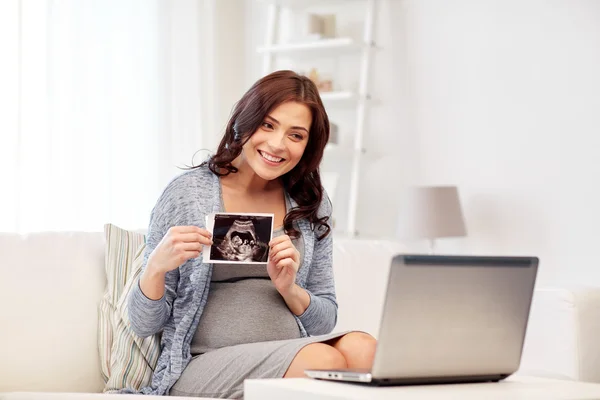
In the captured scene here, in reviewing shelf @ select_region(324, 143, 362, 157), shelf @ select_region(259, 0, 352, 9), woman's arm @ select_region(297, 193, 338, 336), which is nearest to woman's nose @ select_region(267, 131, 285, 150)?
woman's arm @ select_region(297, 193, 338, 336)

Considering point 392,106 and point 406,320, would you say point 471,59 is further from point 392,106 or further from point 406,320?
point 406,320

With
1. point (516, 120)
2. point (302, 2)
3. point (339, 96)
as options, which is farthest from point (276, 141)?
point (302, 2)

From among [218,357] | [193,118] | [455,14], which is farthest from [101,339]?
[455,14]

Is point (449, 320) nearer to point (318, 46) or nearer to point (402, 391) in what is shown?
point (402, 391)

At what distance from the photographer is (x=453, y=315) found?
1.30 metres

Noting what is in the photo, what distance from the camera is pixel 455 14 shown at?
439 cm

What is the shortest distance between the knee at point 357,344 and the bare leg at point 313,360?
0.06 meters

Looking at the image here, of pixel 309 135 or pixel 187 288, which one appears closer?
pixel 187 288

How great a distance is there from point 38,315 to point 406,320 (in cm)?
110

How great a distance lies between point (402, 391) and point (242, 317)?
30.2 inches

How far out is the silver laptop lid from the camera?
4.09 ft

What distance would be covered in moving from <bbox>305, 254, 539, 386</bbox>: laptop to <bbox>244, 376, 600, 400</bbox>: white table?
0.07 feet

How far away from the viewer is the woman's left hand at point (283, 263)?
1.83m

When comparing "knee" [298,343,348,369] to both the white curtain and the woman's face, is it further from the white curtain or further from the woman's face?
the white curtain
